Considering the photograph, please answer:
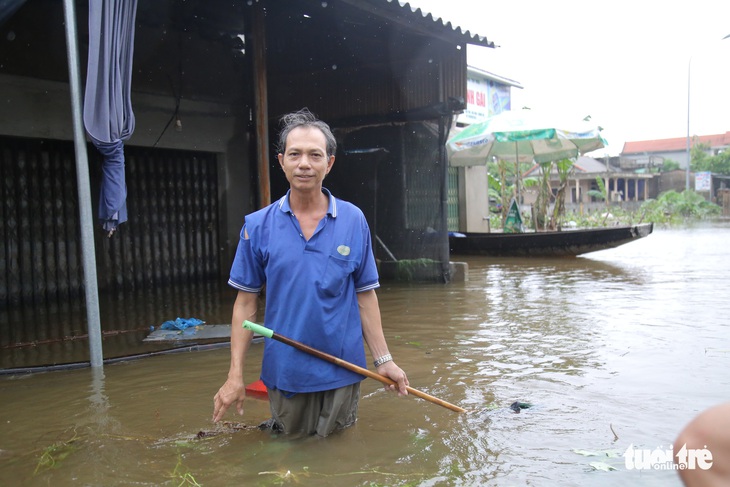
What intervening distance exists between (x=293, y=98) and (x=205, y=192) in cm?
212

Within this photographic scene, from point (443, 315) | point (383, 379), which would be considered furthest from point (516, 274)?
point (383, 379)

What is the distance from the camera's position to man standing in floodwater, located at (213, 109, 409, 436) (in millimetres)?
2955

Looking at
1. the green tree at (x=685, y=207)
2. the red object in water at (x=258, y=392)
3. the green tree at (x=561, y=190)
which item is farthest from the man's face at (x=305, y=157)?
the green tree at (x=685, y=207)

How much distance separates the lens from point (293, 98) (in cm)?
1026

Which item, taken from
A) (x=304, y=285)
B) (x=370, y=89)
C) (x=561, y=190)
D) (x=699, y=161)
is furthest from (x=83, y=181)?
(x=699, y=161)

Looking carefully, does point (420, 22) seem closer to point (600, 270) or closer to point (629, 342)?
point (629, 342)

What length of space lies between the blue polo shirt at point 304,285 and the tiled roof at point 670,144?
58.7m

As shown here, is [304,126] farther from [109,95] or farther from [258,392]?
[109,95]

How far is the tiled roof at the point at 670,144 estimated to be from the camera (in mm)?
55853

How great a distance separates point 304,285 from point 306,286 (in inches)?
0.4

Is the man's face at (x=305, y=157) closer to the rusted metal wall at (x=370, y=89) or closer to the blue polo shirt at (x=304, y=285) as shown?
the blue polo shirt at (x=304, y=285)

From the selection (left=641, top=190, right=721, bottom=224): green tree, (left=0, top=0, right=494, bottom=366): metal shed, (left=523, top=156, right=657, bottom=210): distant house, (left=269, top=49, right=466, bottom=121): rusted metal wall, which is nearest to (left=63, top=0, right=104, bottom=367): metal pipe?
(left=0, top=0, right=494, bottom=366): metal shed

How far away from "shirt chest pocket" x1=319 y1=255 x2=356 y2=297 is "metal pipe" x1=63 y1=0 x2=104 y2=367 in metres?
2.52

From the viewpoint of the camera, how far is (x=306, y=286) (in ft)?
9.64
